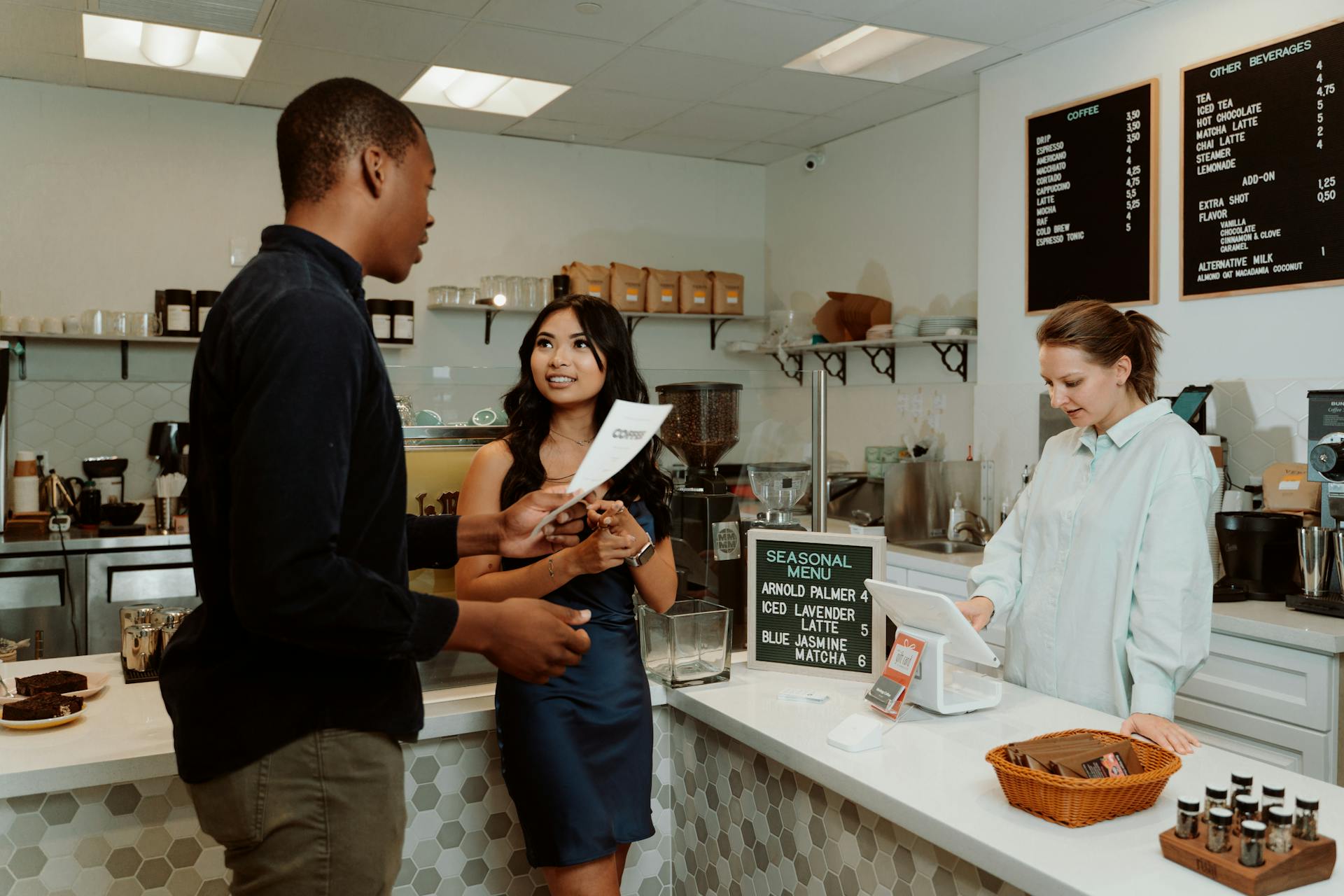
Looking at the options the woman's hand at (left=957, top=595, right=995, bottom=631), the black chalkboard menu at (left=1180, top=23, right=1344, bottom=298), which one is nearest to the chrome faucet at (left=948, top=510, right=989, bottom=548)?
the black chalkboard menu at (left=1180, top=23, right=1344, bottom=298)

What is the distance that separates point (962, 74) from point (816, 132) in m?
1.18

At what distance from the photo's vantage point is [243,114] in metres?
5.05

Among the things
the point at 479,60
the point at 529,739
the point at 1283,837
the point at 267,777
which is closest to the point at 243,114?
the point at 479,60

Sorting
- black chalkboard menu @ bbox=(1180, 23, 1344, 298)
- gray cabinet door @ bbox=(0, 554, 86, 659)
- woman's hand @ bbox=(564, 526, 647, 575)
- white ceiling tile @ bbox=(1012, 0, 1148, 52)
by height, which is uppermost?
white ceiling tile @ bbox=(1012, 0, 1148, 52)

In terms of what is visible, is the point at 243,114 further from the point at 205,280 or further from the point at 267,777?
the point at 267,777

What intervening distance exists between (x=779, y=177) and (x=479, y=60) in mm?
2396

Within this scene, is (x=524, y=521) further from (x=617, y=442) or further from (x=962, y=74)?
(x=962, y=74)

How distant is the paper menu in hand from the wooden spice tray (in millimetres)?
784

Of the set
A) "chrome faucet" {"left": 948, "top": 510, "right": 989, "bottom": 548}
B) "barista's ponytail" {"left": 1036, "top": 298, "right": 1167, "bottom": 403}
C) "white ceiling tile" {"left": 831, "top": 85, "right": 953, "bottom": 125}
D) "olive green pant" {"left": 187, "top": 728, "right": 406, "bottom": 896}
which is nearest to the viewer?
"olive green pant" {"left": 187, "top": 728, "right": 406, "bottom": 896}

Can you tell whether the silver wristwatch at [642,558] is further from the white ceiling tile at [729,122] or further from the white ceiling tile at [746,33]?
the white ceiling tile at [729,122]

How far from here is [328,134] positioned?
1.12m

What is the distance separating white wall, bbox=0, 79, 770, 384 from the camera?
470 cm

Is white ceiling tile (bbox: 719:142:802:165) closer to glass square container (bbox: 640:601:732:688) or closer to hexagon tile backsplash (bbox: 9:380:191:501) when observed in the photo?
hexagon tile backsplash (bbox: 9:380:191:501)

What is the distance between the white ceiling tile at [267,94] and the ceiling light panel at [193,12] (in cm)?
68
